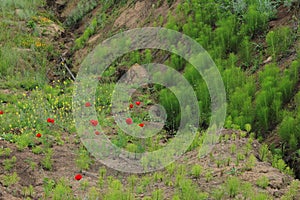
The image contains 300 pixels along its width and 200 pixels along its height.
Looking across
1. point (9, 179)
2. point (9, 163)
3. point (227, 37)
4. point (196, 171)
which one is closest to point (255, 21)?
point (227, 37)

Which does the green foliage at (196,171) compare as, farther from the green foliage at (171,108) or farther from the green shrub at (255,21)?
the green shrub at (255,21)

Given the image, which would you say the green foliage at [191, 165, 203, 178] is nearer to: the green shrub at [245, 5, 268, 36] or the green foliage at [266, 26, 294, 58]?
the green foliage at [266, 26, 294, 58]

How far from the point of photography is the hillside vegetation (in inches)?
250

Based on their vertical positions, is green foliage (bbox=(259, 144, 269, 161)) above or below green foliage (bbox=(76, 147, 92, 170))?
above

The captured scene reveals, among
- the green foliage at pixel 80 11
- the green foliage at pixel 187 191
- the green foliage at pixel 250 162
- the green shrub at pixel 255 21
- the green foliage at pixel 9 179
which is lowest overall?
the green foliage at pixel 9 179

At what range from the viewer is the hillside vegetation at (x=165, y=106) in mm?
6359

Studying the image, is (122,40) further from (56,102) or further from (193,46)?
(56,102)

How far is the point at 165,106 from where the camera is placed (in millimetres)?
9234

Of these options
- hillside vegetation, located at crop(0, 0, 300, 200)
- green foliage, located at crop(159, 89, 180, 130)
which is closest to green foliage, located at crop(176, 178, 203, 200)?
hillside vegetation, located at crop(0, 0, 300, 200)

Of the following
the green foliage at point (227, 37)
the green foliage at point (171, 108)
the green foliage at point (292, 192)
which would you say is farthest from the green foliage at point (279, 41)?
the green foliage at point (292, 192)

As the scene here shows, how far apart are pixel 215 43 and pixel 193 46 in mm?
500

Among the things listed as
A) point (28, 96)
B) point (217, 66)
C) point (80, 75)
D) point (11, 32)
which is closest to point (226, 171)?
point (217, 66)

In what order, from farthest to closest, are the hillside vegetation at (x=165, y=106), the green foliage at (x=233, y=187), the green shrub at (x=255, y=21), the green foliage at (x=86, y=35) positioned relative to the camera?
1. the green foliage at (x=86, y=35)
2. the green shrub at (x=255, y=21)
3. the hillside vegetation at (x=165, y=106)
4. the green foliage at (x=233, y=187)

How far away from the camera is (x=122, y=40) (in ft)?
39.9
